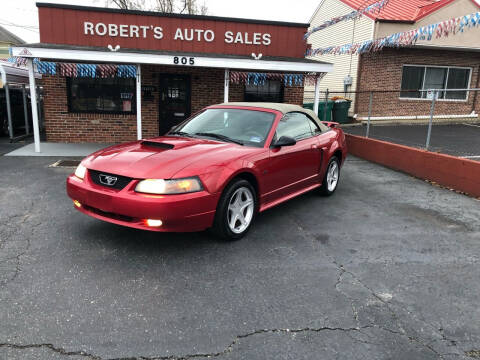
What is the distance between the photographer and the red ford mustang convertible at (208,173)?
3623mm

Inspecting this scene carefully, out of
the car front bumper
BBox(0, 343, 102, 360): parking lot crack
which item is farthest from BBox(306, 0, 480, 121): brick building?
BBox(0, 343, 102, 360): parking lot crack

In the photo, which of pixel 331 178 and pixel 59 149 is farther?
pixel 59 149

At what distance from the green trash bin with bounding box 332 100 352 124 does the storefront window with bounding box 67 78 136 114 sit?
9.16 metres

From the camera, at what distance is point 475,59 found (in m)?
18.3

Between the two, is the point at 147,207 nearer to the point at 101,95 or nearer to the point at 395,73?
the point at 101,95

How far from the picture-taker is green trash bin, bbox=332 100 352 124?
1687 cm

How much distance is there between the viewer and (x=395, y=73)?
17281mm

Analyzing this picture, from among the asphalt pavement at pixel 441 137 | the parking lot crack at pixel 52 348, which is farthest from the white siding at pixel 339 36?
the parking lot crack at pixel 52 348

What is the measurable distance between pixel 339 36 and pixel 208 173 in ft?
59.1

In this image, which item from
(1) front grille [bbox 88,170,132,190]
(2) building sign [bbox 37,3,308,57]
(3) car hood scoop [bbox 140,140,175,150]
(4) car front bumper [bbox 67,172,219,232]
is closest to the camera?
(4) car front bumper [bbox 67,172,219,232]

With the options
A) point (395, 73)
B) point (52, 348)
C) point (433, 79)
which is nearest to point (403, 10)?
point (395, 73)

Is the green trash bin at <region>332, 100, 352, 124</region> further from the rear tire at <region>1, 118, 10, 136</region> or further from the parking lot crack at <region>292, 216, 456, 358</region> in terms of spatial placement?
the parking lot crack at <region>292, 216, 456, 358</region>

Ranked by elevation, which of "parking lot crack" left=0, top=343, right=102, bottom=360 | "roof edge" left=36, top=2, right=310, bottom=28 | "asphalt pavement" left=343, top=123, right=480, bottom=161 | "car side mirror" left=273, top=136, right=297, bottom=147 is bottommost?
"parking lot crack" left=0, top=343, right=102, bottom=360

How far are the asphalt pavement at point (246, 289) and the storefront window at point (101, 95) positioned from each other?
270 inches
